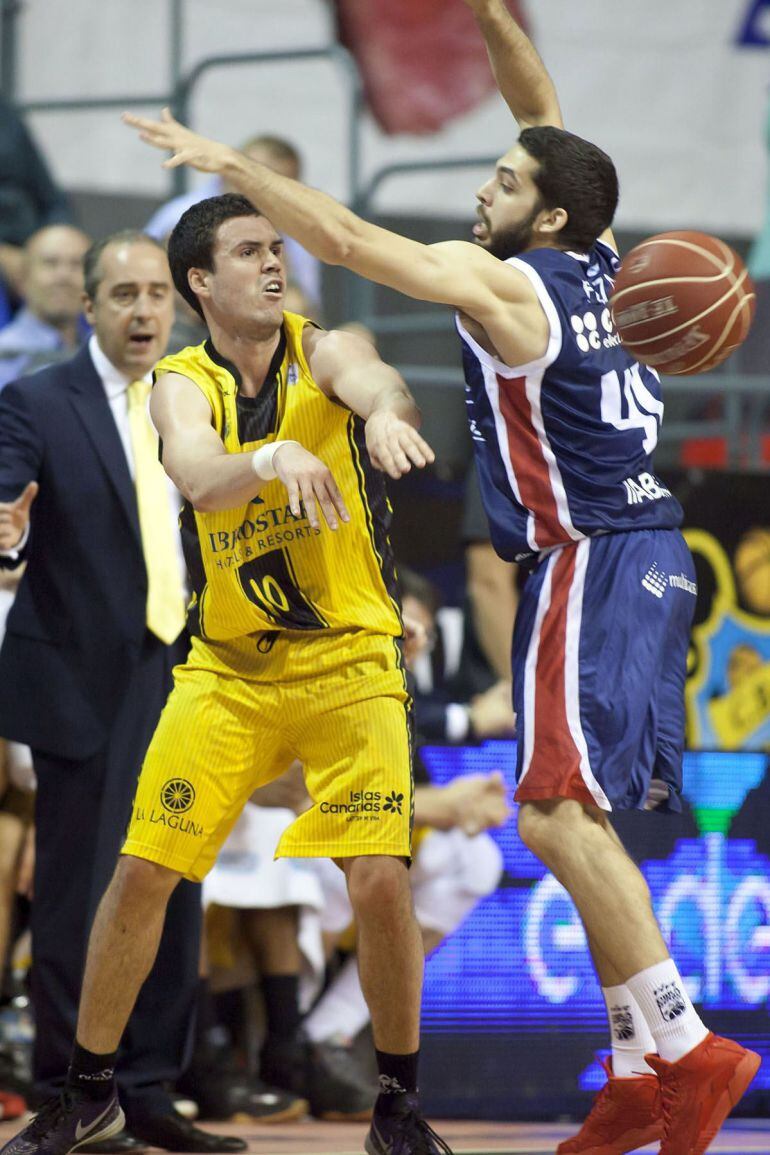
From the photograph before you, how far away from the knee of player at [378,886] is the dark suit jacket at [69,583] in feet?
4.13

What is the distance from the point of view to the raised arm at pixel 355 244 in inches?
167

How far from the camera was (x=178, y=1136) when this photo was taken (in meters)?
5.13

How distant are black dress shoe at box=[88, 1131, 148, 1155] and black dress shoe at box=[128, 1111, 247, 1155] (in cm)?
7

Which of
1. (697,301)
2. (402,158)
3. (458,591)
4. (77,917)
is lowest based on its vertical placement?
(77,917)

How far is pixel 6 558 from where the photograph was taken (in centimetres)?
536

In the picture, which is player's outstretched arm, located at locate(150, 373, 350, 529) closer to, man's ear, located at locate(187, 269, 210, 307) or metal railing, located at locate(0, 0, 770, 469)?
man's ear, located at locate(187, 269, 210, 307)

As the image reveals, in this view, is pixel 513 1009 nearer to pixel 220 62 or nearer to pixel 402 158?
pixel 220 62

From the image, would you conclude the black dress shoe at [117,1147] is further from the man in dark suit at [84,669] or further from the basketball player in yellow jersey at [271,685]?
the basketball player in yellow jersey at [271,685]

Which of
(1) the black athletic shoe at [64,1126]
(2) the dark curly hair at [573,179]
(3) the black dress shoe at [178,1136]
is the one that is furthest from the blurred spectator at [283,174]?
(1) the black athletic shoe at [64,1126]

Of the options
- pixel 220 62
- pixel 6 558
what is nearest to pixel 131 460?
pixel 6 558

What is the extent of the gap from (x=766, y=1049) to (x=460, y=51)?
6643mm

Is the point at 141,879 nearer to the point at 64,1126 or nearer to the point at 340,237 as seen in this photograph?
the point at 64,1126

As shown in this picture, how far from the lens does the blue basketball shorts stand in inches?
179

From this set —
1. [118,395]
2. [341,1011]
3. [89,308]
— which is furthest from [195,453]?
[341,1011]
